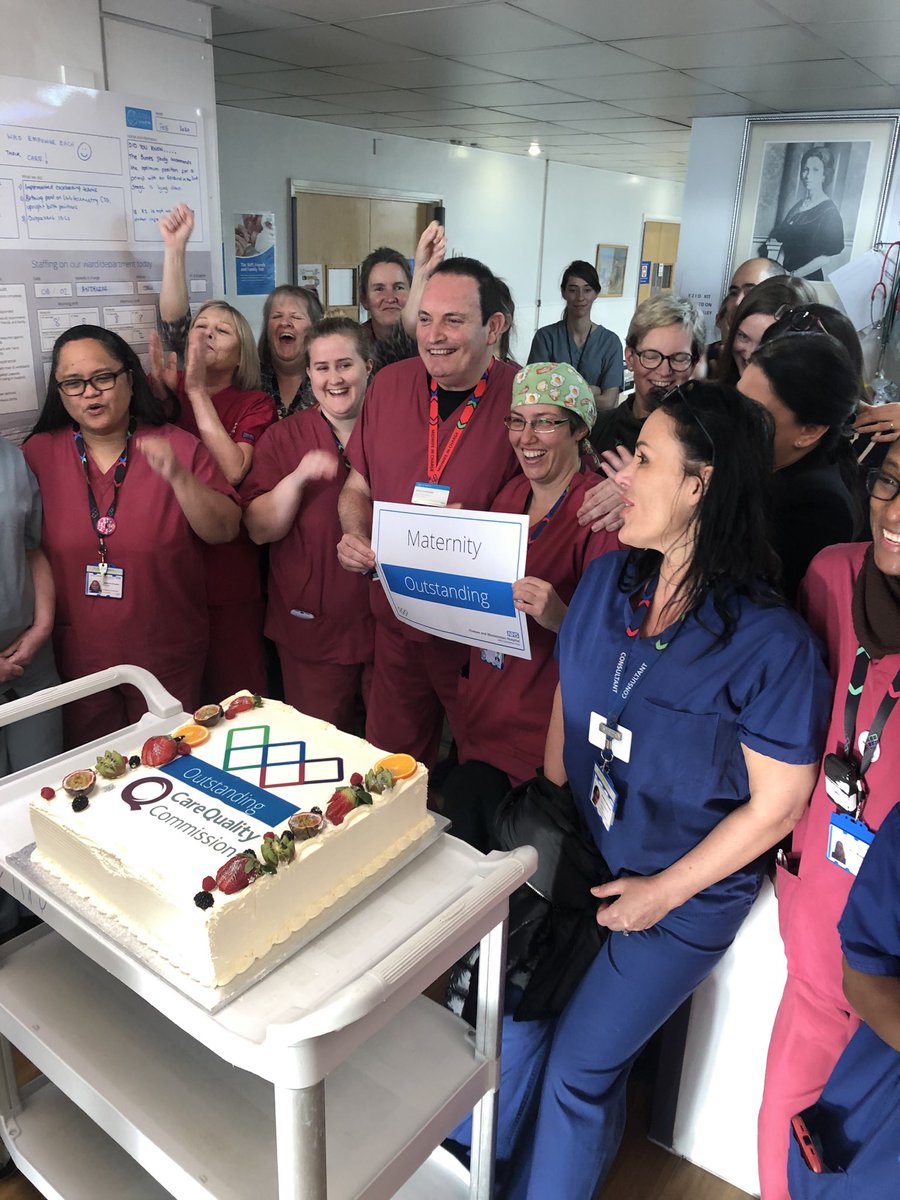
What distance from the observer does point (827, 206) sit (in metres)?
5.21

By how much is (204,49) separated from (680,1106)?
3403mm

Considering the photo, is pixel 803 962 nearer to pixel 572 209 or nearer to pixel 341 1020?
pixel 341 1020

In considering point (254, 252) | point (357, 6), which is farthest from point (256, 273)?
point (357, 6)

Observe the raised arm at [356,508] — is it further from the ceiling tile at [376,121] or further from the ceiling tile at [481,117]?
the ceiling tile at [376,121]

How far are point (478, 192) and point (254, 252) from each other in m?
3.29

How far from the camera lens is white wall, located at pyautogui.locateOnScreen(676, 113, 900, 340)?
5.35 meters

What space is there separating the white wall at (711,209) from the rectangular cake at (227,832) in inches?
206

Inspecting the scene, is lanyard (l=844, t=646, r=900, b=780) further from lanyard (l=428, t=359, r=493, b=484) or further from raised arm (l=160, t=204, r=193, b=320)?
raised arm (l=160, t=204, r=193, b=320)

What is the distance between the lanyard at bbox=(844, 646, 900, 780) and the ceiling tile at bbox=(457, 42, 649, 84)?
3127mm

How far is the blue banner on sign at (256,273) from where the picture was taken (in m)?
6.17

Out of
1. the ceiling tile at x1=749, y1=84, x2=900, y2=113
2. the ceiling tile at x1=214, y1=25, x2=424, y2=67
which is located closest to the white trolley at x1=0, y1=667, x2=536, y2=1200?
the ceiling tile at x1=214, y1=25, x2=424, y2=67

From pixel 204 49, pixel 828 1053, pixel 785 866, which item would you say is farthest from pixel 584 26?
pixel 828 1053

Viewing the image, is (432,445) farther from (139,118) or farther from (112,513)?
(139,118)

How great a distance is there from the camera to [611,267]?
11641mm
